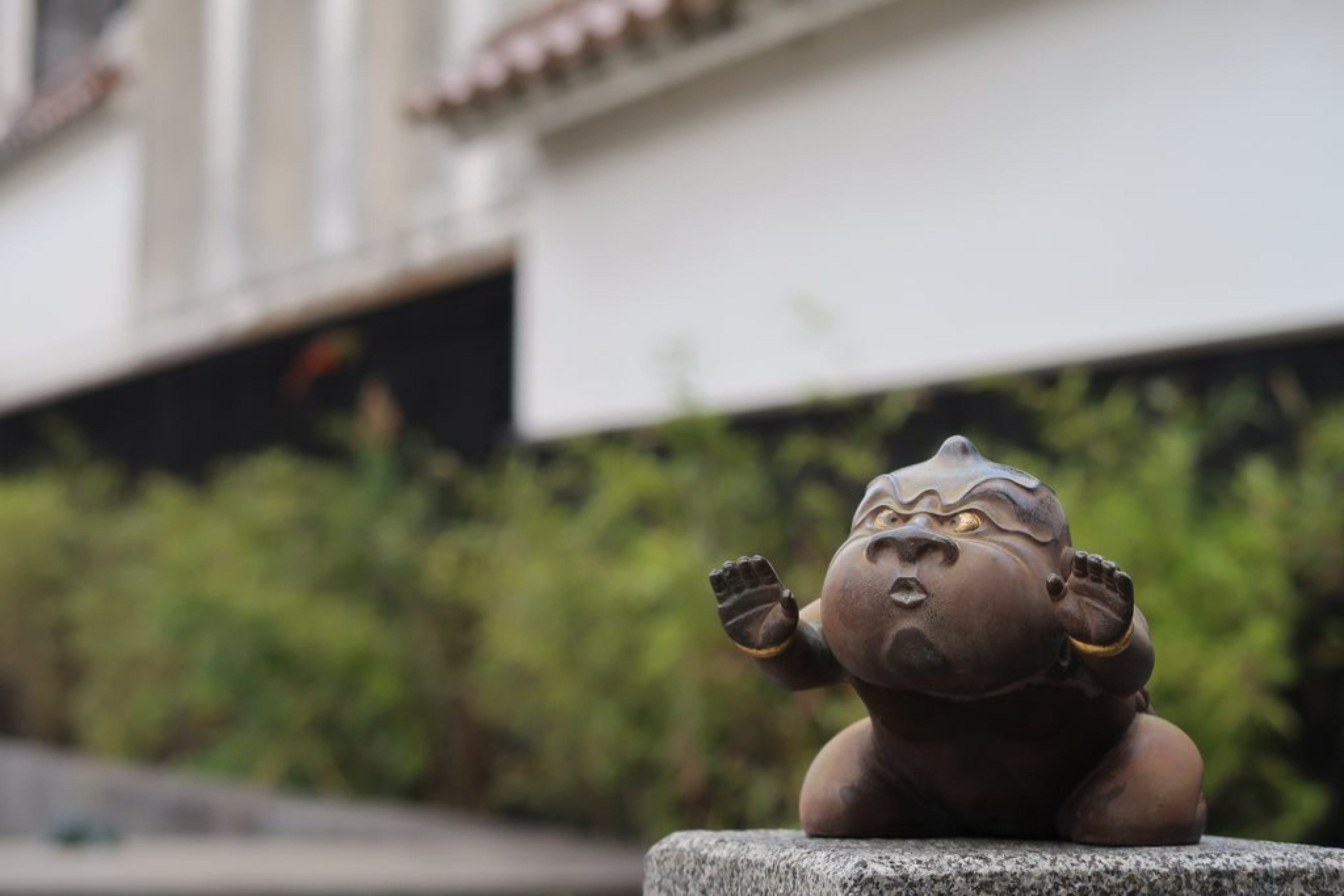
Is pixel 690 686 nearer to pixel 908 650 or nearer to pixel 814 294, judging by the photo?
pixel 814 294

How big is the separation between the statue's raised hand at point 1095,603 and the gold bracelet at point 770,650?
14.3 inches

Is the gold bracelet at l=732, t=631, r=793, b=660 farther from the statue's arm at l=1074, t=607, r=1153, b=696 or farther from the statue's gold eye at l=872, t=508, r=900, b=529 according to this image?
the statue's arm at l=1074, t=607, r=1153, b=696

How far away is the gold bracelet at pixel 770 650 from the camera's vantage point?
2219 millimetres

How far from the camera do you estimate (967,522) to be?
82.8 inches

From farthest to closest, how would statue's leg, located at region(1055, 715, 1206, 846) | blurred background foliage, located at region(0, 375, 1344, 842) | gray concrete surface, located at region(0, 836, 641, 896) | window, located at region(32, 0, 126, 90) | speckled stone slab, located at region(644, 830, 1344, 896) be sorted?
window, located at region(32, 0, 126, 90), gray concrete surface, located at region(0, 836, 641, 896), blurred background foliage, located at region(0, 375, 1344, 842), statue's leg, located at region(1055, 715, 1206, 846), speckled stone slab, located at region(644, 830, 1344, 896)

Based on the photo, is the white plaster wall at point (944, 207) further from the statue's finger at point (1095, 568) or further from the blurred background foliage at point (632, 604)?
the statue's finger at point (1095, 568)

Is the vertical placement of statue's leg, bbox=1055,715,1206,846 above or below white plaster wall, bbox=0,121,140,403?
below

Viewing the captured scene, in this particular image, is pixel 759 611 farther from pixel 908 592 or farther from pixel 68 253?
pixel 68 253

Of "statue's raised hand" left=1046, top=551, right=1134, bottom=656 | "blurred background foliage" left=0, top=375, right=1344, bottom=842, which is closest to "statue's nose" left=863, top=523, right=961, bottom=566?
"statue's raised hand" left=1046, top=551, right=1134, bottom=656

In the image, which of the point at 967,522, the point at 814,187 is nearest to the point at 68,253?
the point at 814,187

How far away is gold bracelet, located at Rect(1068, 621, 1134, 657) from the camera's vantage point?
202 centimetres

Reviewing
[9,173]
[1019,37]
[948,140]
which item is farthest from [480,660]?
[9,173]

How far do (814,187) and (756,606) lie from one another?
4.76 m

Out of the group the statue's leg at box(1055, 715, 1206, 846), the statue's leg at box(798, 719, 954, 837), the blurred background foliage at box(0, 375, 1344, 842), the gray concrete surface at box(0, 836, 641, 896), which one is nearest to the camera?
the statue's leg at box(1055, 715, 1206, 846)
